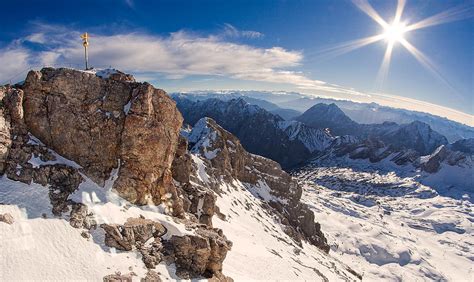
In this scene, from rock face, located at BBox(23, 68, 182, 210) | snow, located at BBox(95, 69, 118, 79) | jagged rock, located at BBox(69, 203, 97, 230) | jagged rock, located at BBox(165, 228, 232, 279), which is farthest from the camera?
snow, located at BBox(95, 69, 118, 79)

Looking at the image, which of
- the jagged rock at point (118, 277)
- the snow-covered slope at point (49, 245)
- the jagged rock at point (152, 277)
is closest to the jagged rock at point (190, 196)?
the snow-covered slope at point (49, 245)

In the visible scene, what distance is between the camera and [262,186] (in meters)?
115

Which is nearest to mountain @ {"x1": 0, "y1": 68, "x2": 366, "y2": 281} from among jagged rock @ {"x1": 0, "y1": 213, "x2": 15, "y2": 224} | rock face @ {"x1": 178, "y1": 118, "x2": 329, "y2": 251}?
jagged rock @ {"x1": 0, "y1": 213, "x2": 15, "y2": 224}

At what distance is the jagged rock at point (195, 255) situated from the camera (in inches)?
1378

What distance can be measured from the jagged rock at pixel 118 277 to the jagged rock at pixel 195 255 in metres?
5.62

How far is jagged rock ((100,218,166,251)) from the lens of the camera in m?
32.3

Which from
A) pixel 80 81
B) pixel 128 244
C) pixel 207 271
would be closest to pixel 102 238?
pixel 128 244

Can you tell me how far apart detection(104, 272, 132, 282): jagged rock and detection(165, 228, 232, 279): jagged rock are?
5619 millimetres

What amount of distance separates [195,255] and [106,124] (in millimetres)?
18839

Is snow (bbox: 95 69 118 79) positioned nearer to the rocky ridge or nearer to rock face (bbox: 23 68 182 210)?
the rocky ridge

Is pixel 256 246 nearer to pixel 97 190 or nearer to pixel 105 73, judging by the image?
pixel 97 190

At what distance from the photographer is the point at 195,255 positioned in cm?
3594

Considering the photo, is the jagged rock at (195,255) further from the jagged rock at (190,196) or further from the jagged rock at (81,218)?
the jagged rock at (190,196)

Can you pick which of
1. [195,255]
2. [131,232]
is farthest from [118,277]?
[195,255]
